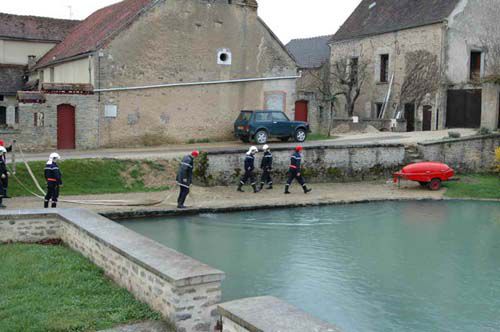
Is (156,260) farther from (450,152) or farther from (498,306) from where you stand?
(450,152)

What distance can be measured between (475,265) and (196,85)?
1683 cm

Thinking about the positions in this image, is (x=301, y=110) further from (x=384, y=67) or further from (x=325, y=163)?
(x=325, y=163)

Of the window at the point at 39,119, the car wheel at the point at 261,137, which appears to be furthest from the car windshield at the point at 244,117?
the window at the point at 39,119

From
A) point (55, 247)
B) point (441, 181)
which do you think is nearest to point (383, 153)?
point (441, 181)

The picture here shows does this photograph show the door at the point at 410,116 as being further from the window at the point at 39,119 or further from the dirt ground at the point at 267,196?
the window at the point at 39,119

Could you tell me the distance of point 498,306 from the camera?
32.3 feet

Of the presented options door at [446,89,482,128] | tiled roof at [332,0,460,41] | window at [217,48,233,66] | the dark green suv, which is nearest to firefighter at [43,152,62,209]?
the dark green suv

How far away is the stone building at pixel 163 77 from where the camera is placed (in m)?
24.0

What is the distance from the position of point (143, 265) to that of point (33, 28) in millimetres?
35657

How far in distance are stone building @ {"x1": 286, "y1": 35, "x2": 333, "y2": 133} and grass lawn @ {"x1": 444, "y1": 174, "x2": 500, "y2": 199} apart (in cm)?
915

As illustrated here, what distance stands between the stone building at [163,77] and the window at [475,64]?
1155 centimetres

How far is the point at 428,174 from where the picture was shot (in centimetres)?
2175

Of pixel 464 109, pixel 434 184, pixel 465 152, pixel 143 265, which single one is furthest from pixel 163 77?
pixel 143 265

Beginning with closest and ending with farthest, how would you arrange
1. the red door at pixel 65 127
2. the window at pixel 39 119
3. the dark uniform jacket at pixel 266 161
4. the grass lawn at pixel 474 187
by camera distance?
the dark uniform jacket at pixel 266 161, the grass lawn at pixel 474 187, the window at pixel 39 119, the red door at pixel 65 127
